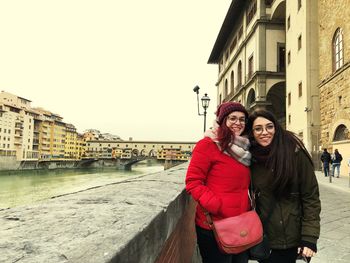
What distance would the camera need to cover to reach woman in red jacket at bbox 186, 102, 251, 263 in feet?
6.30

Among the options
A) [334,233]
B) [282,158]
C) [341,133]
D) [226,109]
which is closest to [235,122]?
[226,109]

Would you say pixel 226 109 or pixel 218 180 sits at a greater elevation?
pixel 226 109

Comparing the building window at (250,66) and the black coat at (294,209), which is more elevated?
the building window at (250,66)

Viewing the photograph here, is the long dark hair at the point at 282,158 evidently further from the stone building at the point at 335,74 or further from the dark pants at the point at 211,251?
the stone building at the point at 335,74

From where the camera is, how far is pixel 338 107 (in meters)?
16.1

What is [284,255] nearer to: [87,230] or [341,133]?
[87,230]

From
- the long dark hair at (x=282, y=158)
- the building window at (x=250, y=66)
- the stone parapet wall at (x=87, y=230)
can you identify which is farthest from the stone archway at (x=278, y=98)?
the stone parapet wall at (x=87, y=230)

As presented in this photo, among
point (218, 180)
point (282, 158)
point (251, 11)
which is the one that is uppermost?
point (251, 11)

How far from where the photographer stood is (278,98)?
91.7 ft

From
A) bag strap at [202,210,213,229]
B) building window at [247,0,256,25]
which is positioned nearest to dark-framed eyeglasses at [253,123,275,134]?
bag strap at [202,210,213,229]

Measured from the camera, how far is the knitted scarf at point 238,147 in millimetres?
1989

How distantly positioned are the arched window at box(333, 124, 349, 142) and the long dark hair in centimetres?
1484

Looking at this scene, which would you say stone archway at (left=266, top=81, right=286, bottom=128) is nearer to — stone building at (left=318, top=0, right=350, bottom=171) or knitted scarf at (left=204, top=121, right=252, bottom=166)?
stone building at (left=318, top=0, right=350, bottom=171)

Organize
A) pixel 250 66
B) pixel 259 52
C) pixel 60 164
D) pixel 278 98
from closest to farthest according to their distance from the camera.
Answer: pixel 259 52, pixel 278 98, pixel 250 66, pixel 60 164
